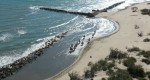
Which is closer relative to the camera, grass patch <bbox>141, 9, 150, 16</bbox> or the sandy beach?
the sandy beach

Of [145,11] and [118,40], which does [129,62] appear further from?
[145,11]

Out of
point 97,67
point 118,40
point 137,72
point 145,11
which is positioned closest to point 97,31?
point 118,40

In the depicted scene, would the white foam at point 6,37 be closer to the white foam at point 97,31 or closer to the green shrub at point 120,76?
the white foam at point 97,31

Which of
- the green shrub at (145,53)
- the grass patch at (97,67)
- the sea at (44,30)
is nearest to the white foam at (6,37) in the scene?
the sea at (44,30)

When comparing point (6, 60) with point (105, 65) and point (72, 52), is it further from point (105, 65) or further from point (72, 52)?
point (105, 65)

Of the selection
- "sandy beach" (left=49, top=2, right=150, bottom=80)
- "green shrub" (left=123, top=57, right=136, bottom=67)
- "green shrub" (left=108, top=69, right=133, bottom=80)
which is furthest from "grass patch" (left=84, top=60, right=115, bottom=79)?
"green shrub" (left=108, top=69, right=133, bottom=80)

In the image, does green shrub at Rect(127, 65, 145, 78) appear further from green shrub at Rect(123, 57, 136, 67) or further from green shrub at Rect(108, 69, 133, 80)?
green shrub at Rect(123, 57, 136, 67)

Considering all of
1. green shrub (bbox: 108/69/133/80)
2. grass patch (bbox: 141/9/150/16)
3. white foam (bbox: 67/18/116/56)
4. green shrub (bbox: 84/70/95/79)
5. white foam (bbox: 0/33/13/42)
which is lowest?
green shrub (bbox: 84/70/95/79)
